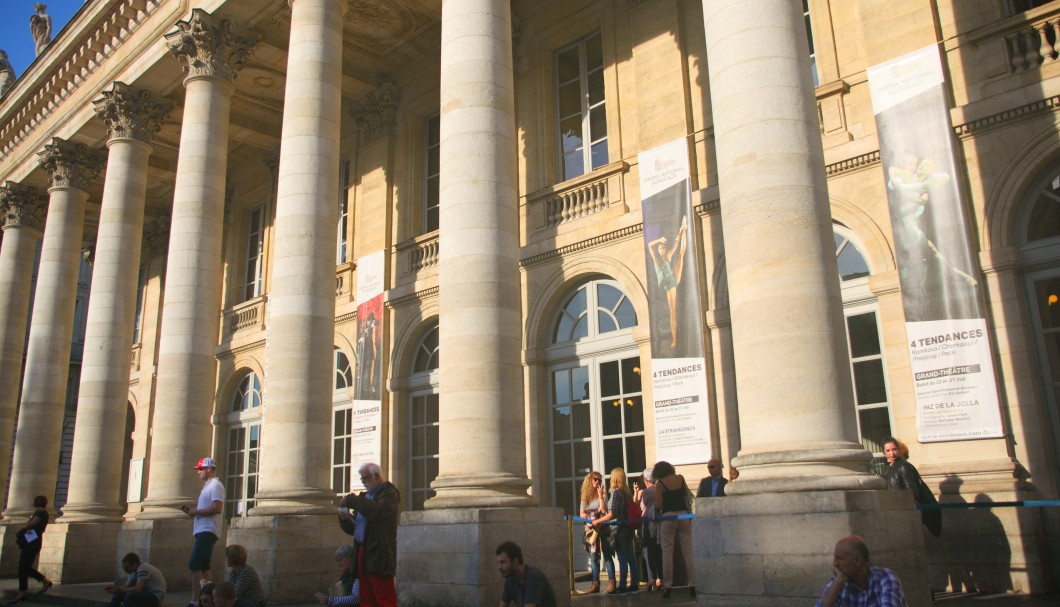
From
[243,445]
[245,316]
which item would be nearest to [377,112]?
[245,316]

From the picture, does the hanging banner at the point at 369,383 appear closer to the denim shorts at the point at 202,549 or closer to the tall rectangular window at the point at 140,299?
the denim shorts at the point at 202,549

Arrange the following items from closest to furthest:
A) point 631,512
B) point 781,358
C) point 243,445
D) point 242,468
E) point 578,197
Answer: point 781,358 < point 631,512 < point 578,197 < point 242,468 < point 243,445

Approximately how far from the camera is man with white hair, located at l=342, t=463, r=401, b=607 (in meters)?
6.91

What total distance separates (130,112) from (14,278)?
274 inches

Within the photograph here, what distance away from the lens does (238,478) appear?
66.9 ft

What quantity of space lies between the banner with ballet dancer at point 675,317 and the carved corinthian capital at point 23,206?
55.0ft

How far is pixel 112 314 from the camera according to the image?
1652cm

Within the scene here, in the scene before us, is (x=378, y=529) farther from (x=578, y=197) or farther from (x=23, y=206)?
(x=23, y=206)

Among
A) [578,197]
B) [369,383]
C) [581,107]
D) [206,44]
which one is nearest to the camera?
[578,197]

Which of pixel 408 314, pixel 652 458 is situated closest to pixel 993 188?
pixel 652 458

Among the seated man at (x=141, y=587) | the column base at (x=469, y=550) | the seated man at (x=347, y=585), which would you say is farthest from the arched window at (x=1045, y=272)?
the seated man at (x=141, y=587)

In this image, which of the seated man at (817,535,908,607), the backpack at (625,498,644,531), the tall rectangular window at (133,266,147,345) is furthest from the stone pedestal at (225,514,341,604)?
the tall rectangular window at (133,266,147,345)

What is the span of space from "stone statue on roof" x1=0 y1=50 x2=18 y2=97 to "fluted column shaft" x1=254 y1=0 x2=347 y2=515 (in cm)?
1857

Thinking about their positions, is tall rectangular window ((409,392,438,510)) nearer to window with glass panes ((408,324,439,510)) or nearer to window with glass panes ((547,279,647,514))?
window with glass panes ((408,324,439,510))
